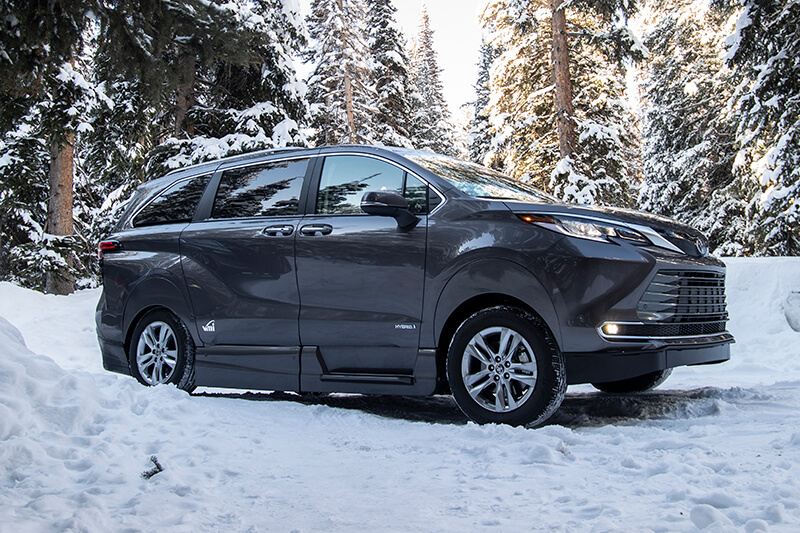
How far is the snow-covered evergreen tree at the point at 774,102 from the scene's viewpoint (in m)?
11.3

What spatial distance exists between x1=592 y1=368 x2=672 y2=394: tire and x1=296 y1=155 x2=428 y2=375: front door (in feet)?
6.34

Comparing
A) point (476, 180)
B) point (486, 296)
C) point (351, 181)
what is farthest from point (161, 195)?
point (486, 296)

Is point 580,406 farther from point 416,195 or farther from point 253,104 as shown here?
point 253,104

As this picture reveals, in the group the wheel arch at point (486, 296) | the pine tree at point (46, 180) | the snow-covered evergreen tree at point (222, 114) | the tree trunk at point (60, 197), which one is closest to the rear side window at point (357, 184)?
the wheel arch at point (486, 296)

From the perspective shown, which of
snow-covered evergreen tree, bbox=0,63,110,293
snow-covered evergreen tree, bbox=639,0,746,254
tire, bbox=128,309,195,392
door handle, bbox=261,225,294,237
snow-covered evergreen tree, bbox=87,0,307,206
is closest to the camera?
door handle, bbox=261,225,294,237

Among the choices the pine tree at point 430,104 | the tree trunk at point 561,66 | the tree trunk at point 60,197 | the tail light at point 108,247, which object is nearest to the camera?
the tail light at point 108,247

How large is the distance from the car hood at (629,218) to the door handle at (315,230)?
1422 millimetres

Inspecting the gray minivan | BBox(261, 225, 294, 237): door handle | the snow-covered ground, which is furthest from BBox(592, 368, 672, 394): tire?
BBox(261, 225, 294, 237): door handle

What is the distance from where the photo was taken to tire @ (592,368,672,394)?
5.38 metres

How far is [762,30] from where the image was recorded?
11.6m

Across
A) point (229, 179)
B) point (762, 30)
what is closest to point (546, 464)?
point (229, 179)

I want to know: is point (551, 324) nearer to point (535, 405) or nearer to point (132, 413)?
point (535, 405)

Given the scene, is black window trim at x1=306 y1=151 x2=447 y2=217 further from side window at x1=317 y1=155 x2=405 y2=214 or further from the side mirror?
the side mirror

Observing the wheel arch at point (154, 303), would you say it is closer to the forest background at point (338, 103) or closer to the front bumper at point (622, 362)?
the forest background at point (338, 103)
